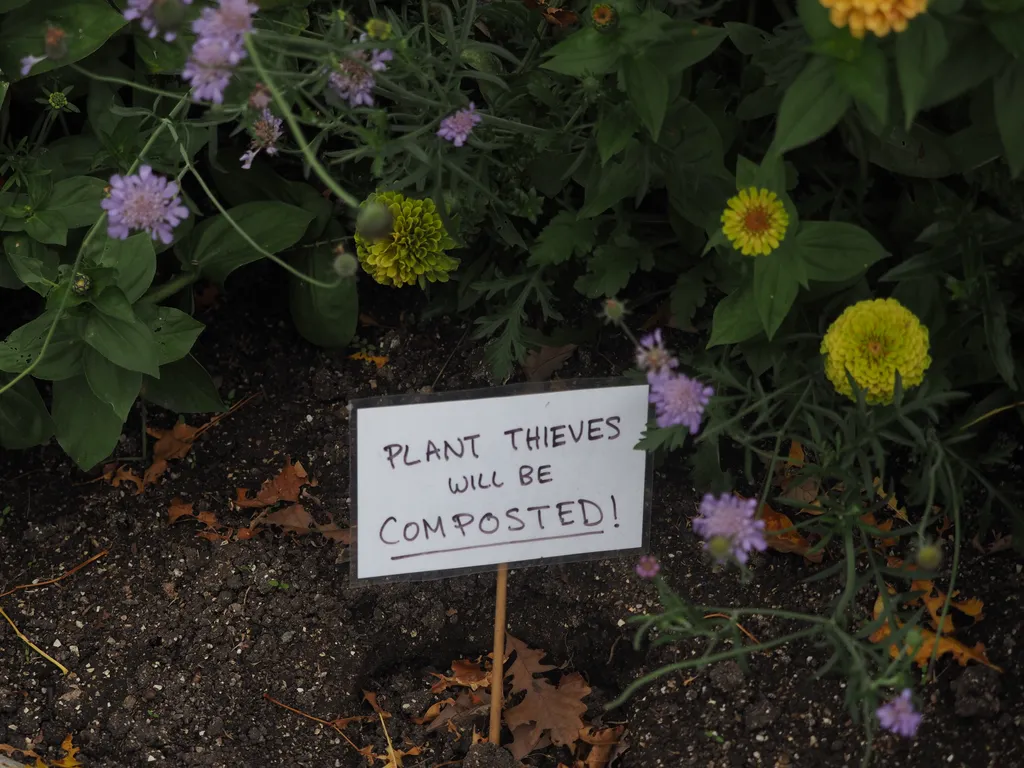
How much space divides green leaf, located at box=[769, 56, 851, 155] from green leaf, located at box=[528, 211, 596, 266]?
40cm

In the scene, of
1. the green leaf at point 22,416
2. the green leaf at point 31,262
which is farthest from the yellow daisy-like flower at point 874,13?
the green leaf at point 22,416

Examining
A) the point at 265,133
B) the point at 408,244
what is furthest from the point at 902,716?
the point at 265,133

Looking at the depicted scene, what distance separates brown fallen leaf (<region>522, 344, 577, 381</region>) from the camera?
4.63 ft

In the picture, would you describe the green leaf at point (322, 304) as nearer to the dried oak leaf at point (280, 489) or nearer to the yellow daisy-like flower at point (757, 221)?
the dried oak leaf at point (280, 489)

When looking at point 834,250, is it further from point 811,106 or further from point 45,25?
point 45,25

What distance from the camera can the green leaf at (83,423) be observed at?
1300 millimetres

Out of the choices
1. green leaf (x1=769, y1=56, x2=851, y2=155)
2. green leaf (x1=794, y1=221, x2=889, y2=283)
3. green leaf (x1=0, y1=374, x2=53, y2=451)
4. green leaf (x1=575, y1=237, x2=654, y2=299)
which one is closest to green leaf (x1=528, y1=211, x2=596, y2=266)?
green leaf (x1=575, y1=237, x2=654, y2=299)

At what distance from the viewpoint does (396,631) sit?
4.35 feet

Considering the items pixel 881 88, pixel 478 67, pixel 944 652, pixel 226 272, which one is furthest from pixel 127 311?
pixel 944 652

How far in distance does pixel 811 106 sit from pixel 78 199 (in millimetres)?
944

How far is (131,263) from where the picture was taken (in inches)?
48.6

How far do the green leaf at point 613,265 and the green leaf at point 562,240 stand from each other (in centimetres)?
2

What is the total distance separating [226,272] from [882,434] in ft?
3.00

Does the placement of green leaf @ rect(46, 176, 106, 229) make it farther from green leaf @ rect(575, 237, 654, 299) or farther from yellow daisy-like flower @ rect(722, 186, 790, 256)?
yellow daisy-like flower @ rect(722, 186, 790, 256)
